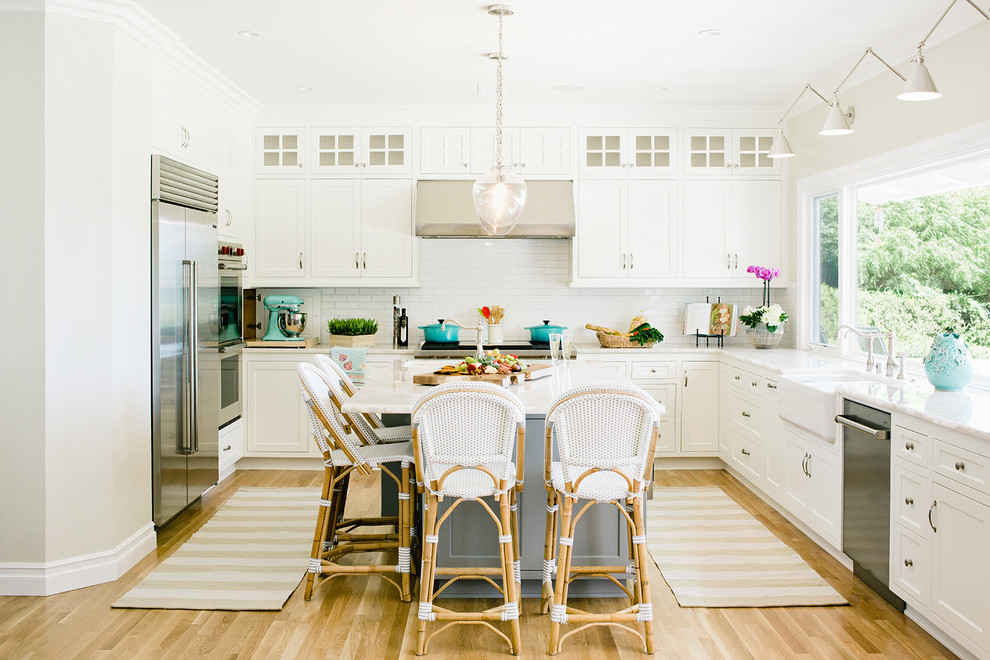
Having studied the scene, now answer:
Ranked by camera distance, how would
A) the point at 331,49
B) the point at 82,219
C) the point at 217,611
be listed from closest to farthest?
the point at 217,611 < the point at 82,219 < the point at 331,49

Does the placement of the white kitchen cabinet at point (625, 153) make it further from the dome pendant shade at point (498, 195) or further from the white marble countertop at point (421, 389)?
the dome pendant shade at point (498, 195)

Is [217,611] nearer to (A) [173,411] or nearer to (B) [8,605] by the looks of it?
(B) [8,605]

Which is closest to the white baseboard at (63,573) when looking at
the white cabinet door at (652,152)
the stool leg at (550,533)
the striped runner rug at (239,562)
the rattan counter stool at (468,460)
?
the striped runner rug at (239,562)

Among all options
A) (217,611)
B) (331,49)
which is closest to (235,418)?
(217,611)

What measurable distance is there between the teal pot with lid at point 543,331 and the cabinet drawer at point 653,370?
2.31ft

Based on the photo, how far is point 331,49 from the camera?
4.29 m

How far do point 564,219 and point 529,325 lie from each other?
3.36 feet

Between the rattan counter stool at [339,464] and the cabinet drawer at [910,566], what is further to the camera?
the rattan counter stool at [339,464]

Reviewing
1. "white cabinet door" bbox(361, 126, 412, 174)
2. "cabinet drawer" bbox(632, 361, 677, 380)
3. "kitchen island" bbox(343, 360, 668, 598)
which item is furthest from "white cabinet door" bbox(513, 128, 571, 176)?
"kitchen island" bbox(343, 360, 668, 598)

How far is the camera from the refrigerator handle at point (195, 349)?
4.22 metres

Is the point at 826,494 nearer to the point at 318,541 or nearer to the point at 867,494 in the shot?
the point at 867,494

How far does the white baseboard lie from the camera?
10.8 ft

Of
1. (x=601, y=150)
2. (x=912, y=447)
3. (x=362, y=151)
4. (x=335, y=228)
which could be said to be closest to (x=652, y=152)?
(x=601, y=150)

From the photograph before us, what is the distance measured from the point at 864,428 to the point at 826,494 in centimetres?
61
